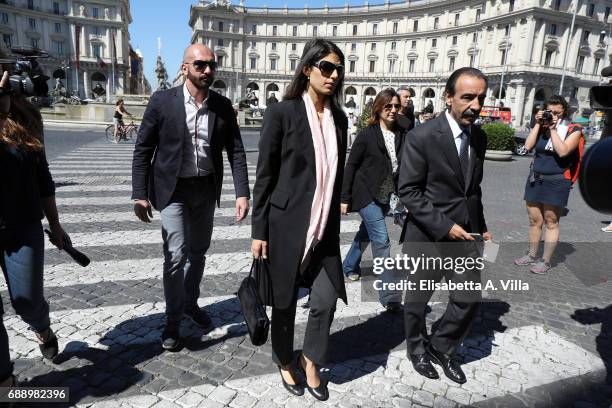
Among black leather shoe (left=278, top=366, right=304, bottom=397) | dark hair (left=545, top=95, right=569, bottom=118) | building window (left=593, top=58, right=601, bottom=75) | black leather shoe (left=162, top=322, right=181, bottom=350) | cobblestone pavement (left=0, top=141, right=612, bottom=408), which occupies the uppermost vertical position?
building window (left=593, top=58, right=601, bottom=75)

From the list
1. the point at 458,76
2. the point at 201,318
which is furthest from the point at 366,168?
the point at 201,318

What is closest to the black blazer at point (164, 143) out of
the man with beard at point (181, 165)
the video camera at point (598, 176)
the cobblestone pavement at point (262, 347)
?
the man with beard at point (181, 165)

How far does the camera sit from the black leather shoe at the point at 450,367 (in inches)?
104

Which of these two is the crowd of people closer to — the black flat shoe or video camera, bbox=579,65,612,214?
the black flat shoe

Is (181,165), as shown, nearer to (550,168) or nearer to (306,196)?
(306,196)

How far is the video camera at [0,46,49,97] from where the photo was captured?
6.51 feet

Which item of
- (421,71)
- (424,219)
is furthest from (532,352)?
(421,71)

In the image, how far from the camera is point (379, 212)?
3680 mm

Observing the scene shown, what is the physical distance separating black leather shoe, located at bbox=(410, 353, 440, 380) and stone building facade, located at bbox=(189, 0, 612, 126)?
55778 mm

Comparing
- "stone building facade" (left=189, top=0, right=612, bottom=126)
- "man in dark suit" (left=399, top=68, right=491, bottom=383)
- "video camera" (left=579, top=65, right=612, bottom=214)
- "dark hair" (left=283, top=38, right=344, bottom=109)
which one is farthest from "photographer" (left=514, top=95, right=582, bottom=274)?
"stone building facade" (left=189, top=0, right=612, bottom=126)

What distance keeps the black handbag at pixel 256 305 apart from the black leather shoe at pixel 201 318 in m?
0.91

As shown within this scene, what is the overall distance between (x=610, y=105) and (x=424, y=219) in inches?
40.8

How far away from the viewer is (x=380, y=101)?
372 centimetres

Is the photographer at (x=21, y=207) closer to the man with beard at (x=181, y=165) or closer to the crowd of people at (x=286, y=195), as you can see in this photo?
the crowd of people at (x=286, y=195)
